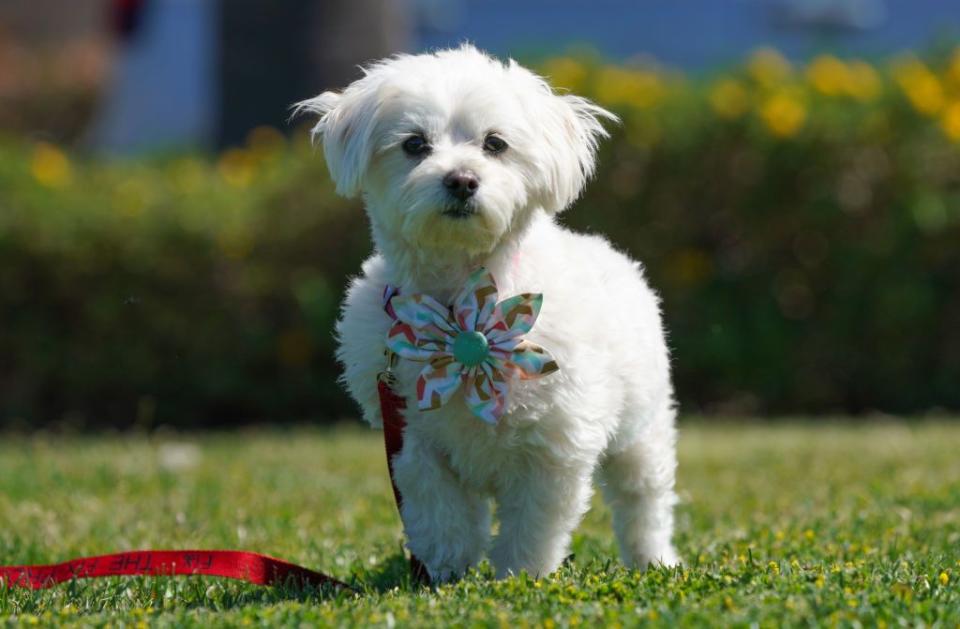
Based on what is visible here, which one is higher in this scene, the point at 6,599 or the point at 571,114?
the point at 571,114

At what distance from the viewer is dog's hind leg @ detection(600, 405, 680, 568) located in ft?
14.8

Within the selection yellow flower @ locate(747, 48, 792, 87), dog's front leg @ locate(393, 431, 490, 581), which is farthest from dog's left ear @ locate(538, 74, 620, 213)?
yellow flower @ locate(747, 48, 792, 87)

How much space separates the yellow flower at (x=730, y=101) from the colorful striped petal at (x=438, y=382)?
607 cm

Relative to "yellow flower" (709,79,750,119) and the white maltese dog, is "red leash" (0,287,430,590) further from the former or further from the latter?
"yellow flower" (709,79,750,119)

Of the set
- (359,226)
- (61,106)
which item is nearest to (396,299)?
(359,226)

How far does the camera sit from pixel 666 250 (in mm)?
9461

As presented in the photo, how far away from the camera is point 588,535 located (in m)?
5.17

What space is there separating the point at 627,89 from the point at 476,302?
5761 mm

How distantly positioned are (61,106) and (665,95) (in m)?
14.0

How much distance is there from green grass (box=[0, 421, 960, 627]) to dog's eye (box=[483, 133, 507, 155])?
1289mm

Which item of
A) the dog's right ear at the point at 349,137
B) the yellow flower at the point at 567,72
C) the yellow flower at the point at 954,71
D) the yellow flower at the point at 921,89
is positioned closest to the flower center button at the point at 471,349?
the dog's right ear at the point at 349,137

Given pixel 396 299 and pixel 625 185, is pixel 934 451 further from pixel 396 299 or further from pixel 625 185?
pixel 396 299

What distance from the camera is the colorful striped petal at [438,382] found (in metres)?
3.78

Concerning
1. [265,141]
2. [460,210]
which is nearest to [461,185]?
[460,210]
